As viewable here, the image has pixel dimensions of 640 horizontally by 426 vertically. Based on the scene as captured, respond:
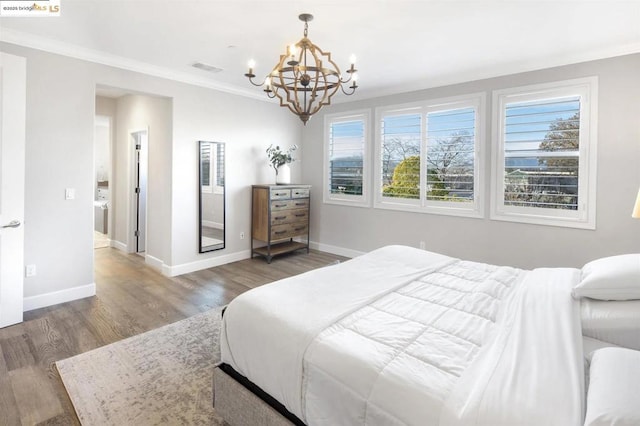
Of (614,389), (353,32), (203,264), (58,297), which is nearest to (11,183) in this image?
(58,297)

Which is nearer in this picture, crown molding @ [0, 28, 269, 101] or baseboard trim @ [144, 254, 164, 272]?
crown molding @ [0, 28, 269, 101]

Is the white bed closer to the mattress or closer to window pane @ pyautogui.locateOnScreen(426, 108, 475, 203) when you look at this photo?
the mattress

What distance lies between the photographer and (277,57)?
3.79 m

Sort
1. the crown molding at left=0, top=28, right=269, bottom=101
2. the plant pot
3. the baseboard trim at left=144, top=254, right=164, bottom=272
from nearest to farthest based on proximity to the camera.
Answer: the crown molding at left=0, top=28, right=269, bottom=101, the baseboard trim at left=144, top=254, right=164, bottom=272, the plant pot

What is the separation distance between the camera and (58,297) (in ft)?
11.7

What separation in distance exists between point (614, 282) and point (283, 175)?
4.69 metres

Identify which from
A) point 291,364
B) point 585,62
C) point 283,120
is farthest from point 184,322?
point 585,62

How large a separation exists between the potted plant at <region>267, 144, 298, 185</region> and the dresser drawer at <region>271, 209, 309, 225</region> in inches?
21.8

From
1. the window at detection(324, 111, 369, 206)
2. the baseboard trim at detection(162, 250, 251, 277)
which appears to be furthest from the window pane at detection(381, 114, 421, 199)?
the baseboard trim at detection(162, 250, 251, 277)

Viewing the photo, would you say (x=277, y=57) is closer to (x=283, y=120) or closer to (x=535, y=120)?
(x=283, y=120)

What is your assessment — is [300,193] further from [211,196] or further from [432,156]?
[432,156]

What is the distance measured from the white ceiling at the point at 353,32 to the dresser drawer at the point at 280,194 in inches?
72.5

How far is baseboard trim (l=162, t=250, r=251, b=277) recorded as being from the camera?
4.58m

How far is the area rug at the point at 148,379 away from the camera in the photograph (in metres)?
1.96
